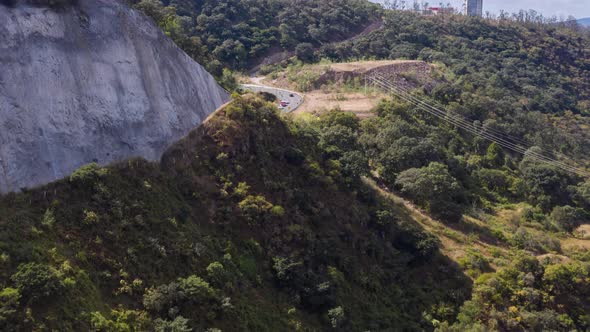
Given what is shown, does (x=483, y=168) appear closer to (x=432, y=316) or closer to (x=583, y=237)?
(x=583, y=237)

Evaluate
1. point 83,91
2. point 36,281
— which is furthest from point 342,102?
point 36,281

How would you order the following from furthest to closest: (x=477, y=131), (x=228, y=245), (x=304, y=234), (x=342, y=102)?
(x=342, y=102) → (x=477, y=131) → (x=304, y=234) → (x=228, y=245)

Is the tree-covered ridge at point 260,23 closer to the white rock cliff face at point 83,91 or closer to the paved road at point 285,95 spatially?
the paved road at point 285,95

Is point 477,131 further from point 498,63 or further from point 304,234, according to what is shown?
point 498,63

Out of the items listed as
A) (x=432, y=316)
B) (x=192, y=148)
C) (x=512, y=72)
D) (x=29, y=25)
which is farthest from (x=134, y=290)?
(x=512, y=72)

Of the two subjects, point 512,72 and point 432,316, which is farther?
point 512,72
